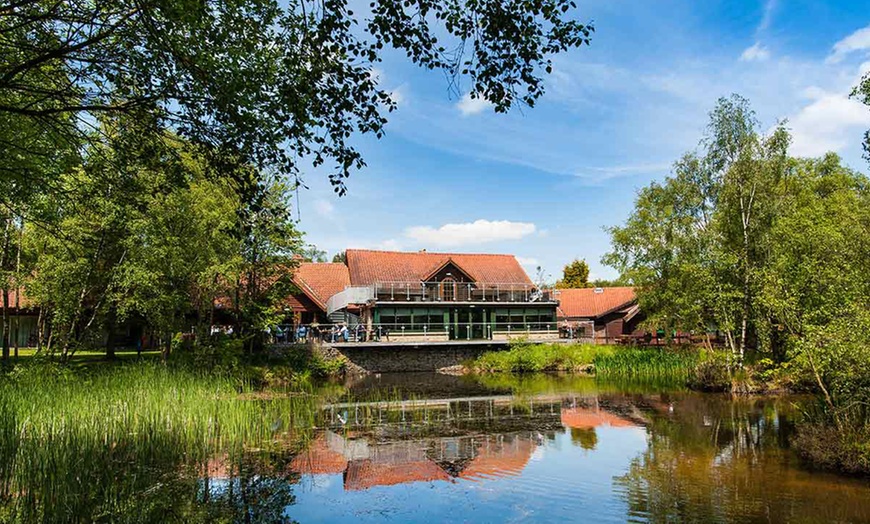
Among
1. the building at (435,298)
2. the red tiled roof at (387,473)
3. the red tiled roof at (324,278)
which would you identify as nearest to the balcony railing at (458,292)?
the building at (435,298)

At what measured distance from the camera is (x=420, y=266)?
38.5m

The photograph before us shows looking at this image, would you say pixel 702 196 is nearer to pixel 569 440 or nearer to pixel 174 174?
pixel 569 440

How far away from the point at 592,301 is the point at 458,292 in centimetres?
1578

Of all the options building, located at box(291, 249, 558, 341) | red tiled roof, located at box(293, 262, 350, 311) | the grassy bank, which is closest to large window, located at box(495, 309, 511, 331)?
building, located at box(291, 249, 558, 341)

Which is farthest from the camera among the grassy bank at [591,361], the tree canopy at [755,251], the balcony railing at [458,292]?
the balcony railing at [458,292]

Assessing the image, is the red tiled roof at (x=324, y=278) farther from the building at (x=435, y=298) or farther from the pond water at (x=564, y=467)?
the pond water at (x=564, y=467)

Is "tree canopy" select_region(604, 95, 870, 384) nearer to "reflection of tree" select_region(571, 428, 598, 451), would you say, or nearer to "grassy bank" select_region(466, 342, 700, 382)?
"grassy bank" select_region(466, 342, 700, 382)

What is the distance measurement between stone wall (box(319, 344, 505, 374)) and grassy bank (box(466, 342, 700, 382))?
98 centimetres

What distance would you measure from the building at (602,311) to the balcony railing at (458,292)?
399cm

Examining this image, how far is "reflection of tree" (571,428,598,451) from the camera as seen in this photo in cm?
1201

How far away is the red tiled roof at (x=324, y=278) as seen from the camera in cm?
3978

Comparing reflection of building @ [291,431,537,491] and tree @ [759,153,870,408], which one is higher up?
tree @ [759,153,870,408]

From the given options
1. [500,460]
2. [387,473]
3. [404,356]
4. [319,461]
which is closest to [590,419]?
[500,460]

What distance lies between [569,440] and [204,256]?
45.4 feet
